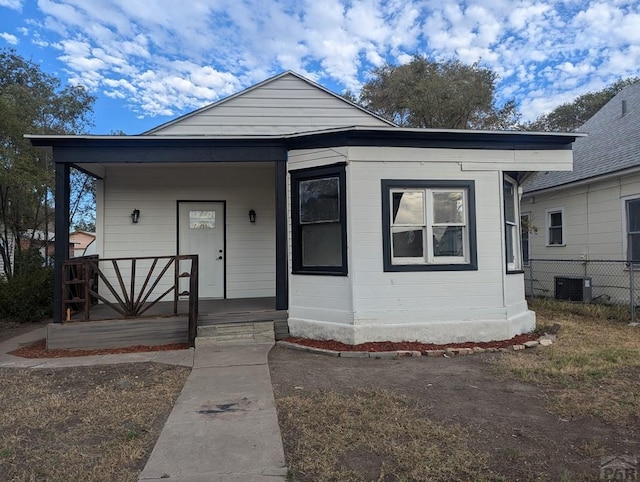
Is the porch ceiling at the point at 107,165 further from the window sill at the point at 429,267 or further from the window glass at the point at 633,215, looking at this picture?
the window glass at the point at 633,215

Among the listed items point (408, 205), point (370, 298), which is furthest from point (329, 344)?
point (408, 205)

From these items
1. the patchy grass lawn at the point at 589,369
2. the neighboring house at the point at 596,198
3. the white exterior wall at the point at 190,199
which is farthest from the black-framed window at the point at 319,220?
the neighboring house at the point at 596,198

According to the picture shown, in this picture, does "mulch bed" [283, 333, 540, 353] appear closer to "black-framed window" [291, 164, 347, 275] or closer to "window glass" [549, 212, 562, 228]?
"black-framed window" [291, 164, 347, 275]

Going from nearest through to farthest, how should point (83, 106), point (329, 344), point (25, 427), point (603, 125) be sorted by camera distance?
point (25, 427) < point (329, 344) < point (603, 125) < point (83, 106)

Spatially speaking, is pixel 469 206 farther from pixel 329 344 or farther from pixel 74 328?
pixel 74 328

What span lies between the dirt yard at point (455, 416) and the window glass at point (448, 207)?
201 cm

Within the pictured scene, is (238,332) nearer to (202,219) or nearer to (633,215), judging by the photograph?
(202,219)

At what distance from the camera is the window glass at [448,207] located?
6.66 metres

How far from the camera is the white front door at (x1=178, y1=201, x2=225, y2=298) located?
28.7 feet

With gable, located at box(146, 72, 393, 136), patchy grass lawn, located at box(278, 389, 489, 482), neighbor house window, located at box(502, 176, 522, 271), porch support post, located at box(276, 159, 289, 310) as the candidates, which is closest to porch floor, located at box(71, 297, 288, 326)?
porch support post, located at box(276, 159, 289, 310)

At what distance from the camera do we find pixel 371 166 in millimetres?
6512

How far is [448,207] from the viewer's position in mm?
6707

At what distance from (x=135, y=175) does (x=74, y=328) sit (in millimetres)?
3359

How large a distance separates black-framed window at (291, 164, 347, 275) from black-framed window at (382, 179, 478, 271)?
→ 2.11ft
